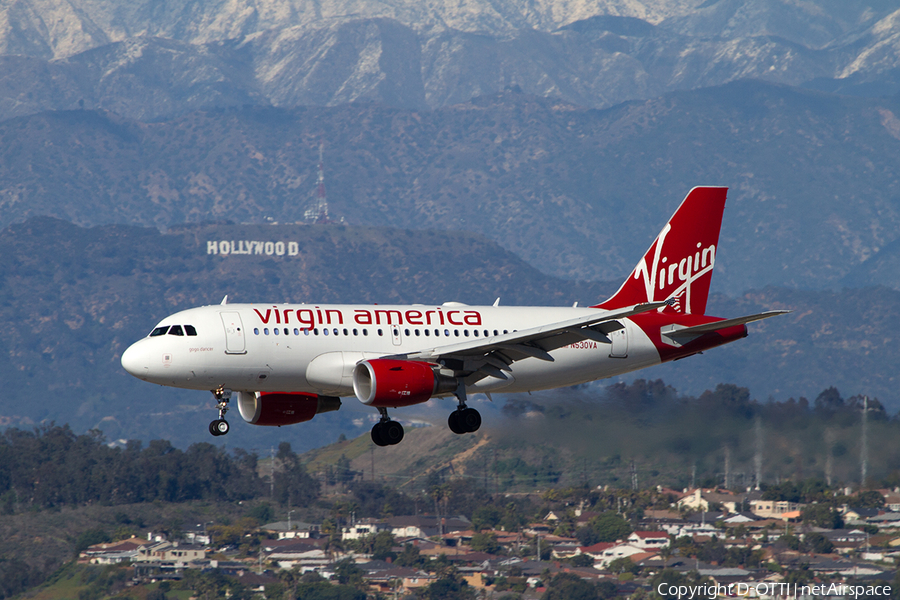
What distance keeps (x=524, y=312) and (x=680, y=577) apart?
113439 millimetres

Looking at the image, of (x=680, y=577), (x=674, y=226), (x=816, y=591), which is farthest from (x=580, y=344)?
(x=680, y=577)

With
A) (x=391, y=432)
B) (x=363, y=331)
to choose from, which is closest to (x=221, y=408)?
(x=363, y=331)

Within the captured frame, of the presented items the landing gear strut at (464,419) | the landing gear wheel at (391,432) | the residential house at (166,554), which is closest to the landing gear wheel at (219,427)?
the landing gear wheel at (391,432)

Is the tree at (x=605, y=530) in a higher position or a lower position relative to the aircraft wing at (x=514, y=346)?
lower

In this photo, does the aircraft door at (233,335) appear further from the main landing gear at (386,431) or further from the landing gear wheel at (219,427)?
the main landing gear at (386,431)

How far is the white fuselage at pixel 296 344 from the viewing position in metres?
57.3

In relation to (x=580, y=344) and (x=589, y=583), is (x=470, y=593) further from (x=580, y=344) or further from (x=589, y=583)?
(x=580, y=344)

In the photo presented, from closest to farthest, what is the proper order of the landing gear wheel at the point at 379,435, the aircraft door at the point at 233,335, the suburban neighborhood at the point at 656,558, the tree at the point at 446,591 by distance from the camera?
1. the aircraft door at the point at 233,335
2. the landing gear wheel at the point at 379,435
3. the suburban neighborhood at the point at 656,558
4. the tree at the point at 446,591

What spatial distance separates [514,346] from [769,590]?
362 ft

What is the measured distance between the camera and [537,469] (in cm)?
17075

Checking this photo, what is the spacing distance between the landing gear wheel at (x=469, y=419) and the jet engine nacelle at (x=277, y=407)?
507cm

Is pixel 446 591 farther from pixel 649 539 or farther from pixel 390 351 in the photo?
pixel 390 351

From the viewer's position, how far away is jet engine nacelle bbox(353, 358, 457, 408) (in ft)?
187

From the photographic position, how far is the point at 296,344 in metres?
58.3
